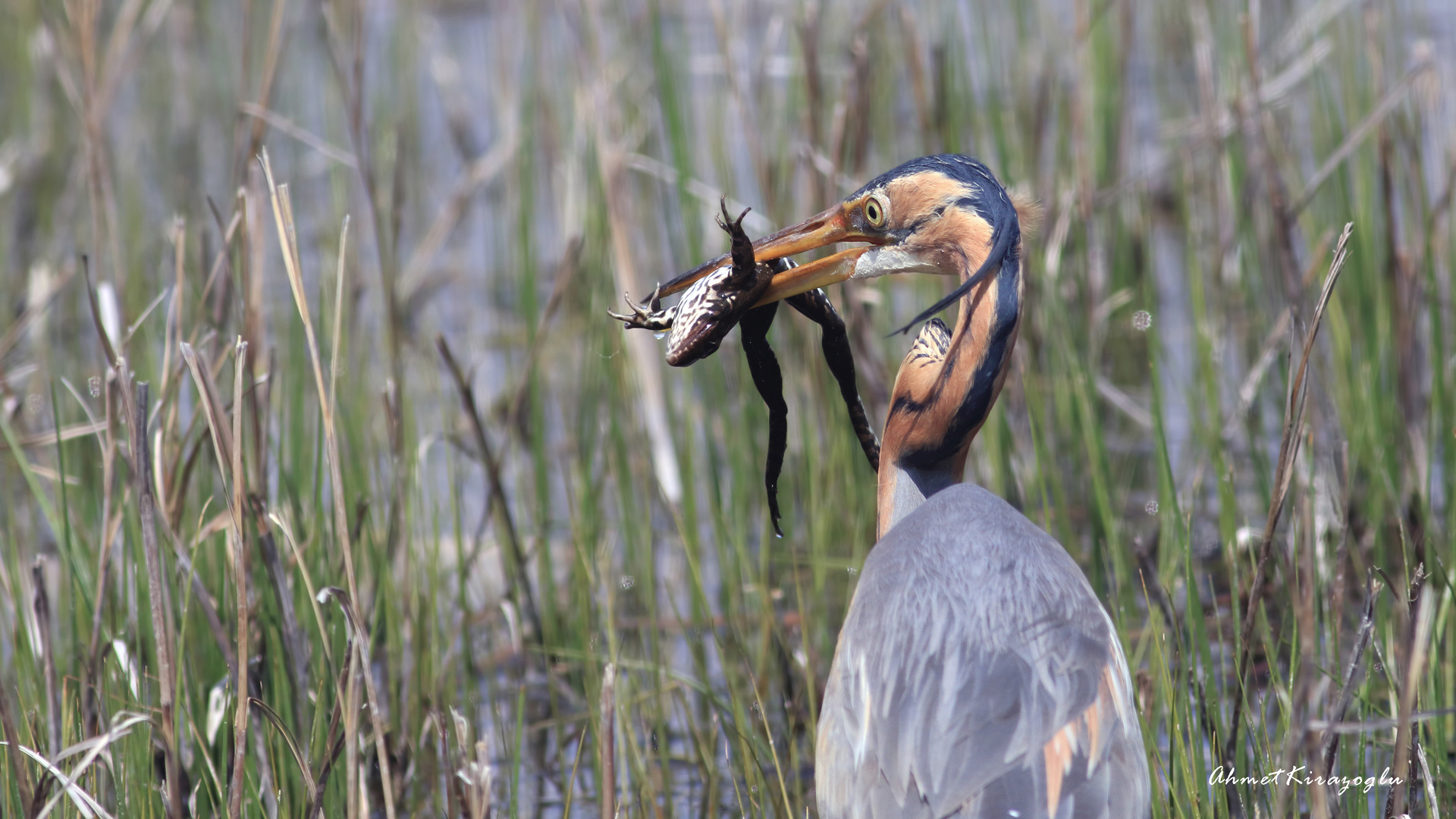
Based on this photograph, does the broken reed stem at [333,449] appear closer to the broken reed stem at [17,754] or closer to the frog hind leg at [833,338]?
the broken reed stem at [17,754]

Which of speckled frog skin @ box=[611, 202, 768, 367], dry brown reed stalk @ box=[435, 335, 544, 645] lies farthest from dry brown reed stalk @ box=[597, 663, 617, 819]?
dry brown reed stalk @ box=[435, 335, 544, 645]

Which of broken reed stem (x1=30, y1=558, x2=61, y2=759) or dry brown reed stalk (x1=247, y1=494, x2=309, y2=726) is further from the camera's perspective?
dry brown reed stalk (x1=247, y1=494, x2=309, y2=726)

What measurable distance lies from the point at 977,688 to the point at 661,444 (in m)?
2.44

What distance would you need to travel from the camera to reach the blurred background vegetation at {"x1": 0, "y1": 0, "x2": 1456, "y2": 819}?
2.46 meters

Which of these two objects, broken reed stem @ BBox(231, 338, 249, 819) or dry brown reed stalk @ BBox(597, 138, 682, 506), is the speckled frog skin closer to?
broken reed stem @ BBox(231, 338, 249, 819)

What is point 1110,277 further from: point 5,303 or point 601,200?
point 5,303

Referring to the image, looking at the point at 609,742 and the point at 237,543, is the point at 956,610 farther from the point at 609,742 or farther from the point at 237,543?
the point at 237,543

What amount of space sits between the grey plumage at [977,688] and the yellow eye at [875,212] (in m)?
0.53

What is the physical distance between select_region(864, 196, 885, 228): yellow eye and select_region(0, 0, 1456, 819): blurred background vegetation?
65cm

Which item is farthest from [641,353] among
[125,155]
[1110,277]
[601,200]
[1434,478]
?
[125,155]

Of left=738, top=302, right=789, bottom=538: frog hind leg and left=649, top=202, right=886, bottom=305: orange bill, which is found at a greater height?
left=649, top=202, right=886, bottom=305: orange bill

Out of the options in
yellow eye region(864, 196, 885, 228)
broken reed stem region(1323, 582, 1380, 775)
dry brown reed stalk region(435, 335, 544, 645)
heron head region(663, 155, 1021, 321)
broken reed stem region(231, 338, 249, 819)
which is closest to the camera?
broken reed stem region(1323, 582, 1380, 775)

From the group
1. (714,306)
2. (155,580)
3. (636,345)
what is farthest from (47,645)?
(636,345)

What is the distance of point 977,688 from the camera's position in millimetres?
2154
